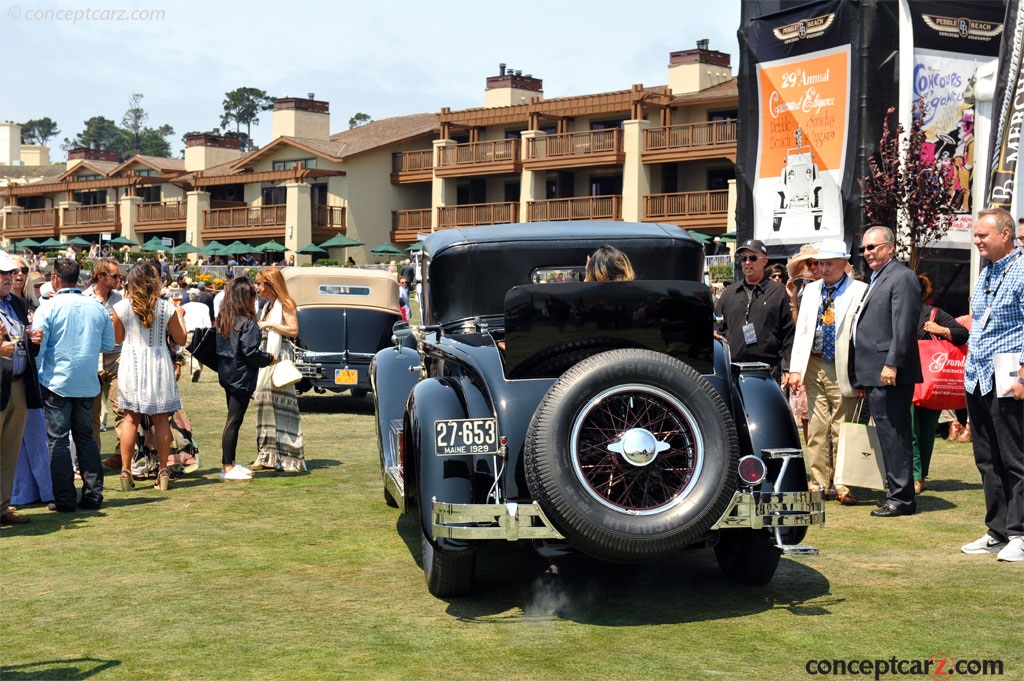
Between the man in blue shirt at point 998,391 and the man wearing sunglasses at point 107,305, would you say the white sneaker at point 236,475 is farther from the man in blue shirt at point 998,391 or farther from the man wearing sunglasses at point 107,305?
the man in blue shirt at point 998,391

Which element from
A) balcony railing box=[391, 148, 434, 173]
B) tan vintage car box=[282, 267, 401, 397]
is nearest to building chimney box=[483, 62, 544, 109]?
balcony railing box=[391, 148, 434, 173]

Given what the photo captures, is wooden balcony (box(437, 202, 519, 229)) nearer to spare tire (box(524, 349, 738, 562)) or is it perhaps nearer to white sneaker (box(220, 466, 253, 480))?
white sneaker (box(220, 466, 253, 480))

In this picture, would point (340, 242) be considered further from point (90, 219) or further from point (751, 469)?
point (751, 469)

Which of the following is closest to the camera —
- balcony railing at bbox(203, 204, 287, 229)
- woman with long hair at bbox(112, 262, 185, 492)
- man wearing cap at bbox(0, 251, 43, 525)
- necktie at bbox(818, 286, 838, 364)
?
man wearing cap at bbox(0, 251, 43, 525)

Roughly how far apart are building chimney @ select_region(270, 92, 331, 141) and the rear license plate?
57.2 m

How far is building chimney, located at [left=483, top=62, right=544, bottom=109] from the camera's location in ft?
182

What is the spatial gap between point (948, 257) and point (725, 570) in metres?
17.8

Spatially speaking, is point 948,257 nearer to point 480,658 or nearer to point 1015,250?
point 1015,250

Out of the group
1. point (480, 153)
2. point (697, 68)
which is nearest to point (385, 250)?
point (480, 153)

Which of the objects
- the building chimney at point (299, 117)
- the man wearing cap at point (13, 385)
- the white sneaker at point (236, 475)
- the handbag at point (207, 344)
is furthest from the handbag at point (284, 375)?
the building chimney at point (299, 117)

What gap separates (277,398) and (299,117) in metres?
52.9

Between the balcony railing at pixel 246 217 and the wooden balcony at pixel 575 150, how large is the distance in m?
13.8

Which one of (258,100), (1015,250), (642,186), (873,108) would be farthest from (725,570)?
(258,100)

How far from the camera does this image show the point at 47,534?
27.6 ft
